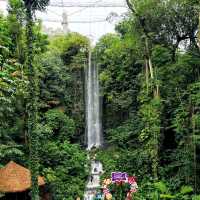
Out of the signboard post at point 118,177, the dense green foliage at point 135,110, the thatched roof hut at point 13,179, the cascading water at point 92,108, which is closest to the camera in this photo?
the signboard post at point 118,177

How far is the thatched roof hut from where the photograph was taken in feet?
43.4

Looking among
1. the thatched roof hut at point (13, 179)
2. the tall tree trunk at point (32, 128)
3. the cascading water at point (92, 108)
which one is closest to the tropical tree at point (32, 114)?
the tall tree trunk at point (32, 128)

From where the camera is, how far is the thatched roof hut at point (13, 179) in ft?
43.4

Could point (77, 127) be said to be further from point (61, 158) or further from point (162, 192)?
point (162, 192)

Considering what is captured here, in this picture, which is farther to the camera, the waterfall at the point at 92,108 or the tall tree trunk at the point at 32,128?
the waterfall at the point at 92,108

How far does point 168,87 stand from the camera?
584 inches

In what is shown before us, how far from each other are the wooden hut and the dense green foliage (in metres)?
0.64

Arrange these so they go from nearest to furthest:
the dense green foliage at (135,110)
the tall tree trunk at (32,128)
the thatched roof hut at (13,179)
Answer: the tall tree trunk at (32,128), the dense green foliage at (135,110), the thatched roof hut at (13,179)

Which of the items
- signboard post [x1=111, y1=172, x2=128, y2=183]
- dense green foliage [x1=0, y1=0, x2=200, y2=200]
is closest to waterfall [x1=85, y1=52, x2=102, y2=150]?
dense green foliage [x1=0, y1=0, x2=200, y2=200]

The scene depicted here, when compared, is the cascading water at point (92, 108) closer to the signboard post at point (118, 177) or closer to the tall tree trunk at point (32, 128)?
the tall tree trunk at point (32, 128)

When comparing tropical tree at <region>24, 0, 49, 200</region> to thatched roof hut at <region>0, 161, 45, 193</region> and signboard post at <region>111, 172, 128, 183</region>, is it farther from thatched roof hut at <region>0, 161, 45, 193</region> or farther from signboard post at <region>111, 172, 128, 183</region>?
signboard post at <region>111, 172, 128, 183</region>

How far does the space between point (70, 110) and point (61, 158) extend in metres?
6.53

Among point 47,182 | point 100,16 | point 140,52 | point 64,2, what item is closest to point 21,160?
point 47,182

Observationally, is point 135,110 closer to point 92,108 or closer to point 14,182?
point 92,108
